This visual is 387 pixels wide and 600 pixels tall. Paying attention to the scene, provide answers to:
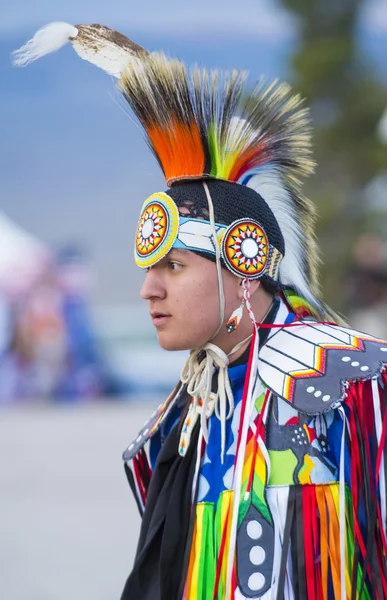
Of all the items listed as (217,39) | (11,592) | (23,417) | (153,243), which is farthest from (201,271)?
(217,39)

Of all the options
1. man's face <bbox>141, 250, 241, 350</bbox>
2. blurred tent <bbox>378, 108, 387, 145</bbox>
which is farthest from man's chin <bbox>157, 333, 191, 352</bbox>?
blurred tent <bbox>378, 108, 387, 145</bbox>

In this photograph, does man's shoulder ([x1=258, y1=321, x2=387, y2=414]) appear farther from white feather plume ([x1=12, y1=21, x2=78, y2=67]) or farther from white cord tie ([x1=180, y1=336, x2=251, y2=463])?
white feather plume ([x1=12, y1=21, x2=78, y2=67])

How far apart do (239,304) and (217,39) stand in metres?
7.86

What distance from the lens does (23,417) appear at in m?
8.74

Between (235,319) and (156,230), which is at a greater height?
(156,230)

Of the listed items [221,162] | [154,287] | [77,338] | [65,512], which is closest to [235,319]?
[154,287]

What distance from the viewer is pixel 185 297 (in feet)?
6.23

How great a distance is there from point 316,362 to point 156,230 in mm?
482

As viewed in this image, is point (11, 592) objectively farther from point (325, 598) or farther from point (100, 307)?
point (100, 307)

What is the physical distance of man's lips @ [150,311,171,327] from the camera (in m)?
1.93

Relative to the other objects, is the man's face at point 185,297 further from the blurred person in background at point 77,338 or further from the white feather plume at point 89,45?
the blurred person in background at point 77,338

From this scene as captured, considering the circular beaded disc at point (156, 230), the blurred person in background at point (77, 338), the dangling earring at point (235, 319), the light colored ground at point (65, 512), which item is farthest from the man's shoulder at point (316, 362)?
the blurred person in background at point (77, 338)

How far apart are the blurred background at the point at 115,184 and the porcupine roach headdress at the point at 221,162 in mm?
6759

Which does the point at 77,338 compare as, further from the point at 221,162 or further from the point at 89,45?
the point at 221,162
